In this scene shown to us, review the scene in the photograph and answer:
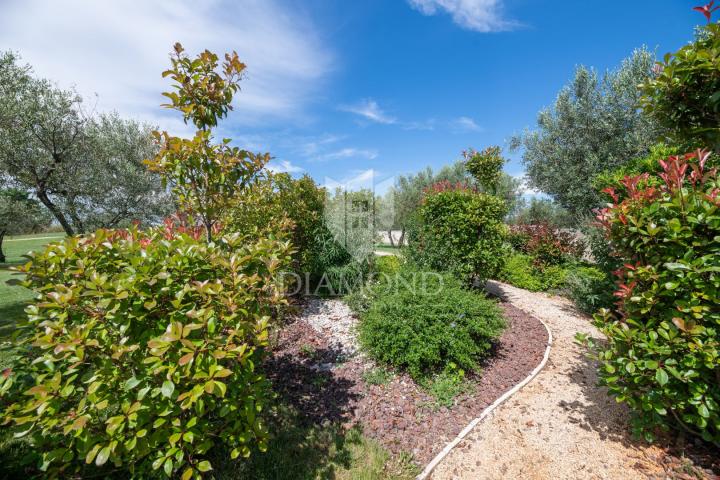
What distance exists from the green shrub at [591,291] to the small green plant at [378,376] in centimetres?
547

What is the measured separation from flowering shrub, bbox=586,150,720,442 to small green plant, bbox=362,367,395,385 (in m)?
2.54

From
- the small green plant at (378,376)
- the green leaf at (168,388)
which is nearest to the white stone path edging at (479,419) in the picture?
the small green plant at (378,376)

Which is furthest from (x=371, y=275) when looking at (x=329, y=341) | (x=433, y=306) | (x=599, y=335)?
(x=599, y=335)

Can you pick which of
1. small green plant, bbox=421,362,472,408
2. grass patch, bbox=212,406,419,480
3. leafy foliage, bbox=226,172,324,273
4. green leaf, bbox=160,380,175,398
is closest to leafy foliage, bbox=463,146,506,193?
leafy foliage, bbox=226,172,324,273

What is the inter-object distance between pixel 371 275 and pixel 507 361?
4196 mm

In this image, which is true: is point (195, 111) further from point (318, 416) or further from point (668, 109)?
point (668, 109)

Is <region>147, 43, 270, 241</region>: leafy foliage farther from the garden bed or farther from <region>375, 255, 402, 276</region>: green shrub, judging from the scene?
<region>375, 255, 402, 276</region>: green shrub

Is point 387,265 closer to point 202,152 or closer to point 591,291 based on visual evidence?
point 591,291

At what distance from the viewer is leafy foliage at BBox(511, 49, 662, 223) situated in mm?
10406

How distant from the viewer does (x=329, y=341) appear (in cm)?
533

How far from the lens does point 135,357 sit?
70.9 inches

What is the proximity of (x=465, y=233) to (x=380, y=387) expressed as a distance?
4.38 m

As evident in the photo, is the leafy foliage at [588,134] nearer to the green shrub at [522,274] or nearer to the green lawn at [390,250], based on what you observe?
the green shrub at [522,274]

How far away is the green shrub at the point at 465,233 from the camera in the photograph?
22.5ft
